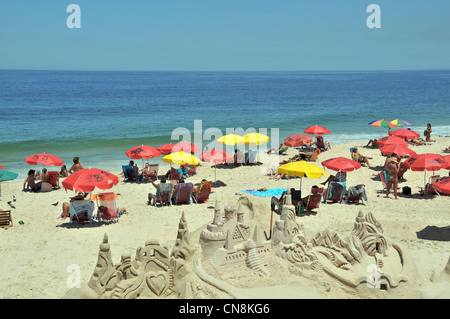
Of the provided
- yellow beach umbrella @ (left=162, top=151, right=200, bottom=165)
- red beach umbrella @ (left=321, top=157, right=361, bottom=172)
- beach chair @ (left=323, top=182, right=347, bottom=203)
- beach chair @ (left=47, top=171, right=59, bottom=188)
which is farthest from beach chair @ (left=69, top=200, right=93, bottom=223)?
red beach umbrella @ (left=321, top=157, right=361, bottom=172)

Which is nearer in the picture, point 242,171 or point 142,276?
point 142,276

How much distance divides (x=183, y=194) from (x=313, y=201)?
450cm

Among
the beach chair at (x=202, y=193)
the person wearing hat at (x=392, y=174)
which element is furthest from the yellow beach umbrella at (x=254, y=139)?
the person wearing hat at (x=392, y=174)

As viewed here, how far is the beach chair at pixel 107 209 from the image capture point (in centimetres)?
1397

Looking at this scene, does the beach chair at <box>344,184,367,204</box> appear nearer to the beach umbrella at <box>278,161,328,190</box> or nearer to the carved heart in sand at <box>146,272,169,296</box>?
the beach umbrella at <box>278,161,328,190</box>

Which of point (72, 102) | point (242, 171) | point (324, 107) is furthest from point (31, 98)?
point (242, 171)

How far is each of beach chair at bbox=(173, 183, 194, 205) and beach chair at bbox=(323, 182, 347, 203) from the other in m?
4.78

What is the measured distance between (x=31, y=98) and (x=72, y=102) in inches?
353

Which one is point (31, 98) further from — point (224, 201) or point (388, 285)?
point (388, 285)

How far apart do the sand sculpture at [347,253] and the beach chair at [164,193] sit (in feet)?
21.8

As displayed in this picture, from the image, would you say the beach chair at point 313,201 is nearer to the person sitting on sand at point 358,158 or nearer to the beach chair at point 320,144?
the person sitting on sand at point 358,158

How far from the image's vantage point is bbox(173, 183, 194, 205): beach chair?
51.3 ft

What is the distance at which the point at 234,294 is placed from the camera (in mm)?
7258
